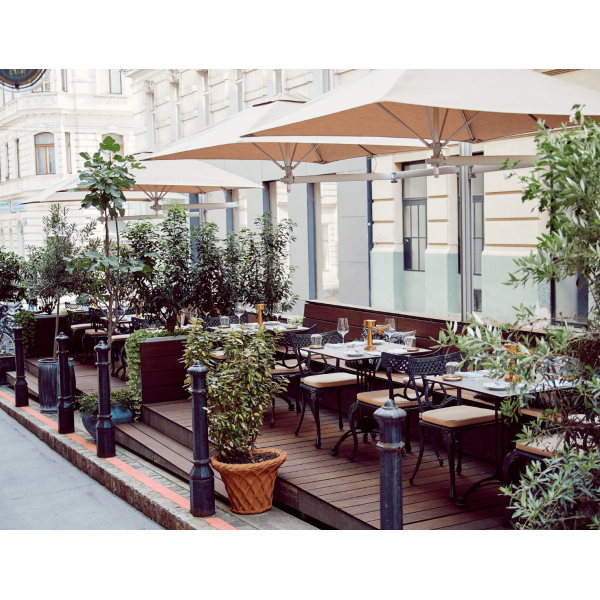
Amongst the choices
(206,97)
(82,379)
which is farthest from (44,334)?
(206,97)

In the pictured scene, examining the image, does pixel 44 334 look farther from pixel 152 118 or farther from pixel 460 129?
pixel 152 118

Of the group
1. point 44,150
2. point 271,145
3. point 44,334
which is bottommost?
point 44,334

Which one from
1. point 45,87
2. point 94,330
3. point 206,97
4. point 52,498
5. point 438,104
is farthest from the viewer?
point 45,87

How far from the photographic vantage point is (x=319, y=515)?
577 cm

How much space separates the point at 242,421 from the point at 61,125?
1316 inches

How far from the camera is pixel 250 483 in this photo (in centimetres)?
605

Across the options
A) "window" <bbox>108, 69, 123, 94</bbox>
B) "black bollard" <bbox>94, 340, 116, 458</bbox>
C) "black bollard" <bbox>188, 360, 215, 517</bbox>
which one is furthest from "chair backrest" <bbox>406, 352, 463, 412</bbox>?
"window" <bbox>108, 69, 123, 94</bbox>

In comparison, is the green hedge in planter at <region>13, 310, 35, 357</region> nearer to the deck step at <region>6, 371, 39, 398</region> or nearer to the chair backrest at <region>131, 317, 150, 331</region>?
the deck step at <region>6, 371, 39, 398</region>

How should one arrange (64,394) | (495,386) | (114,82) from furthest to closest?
(114,82) < (64,394) < (495,386)

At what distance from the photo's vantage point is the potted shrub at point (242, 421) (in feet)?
19.9

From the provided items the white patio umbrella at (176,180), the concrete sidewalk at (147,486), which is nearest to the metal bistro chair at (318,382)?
the concrete sidewalk at (147,486)

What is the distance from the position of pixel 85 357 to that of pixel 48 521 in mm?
6722

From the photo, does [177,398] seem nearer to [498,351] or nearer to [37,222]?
[498,351]

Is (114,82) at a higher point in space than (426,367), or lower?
higher
